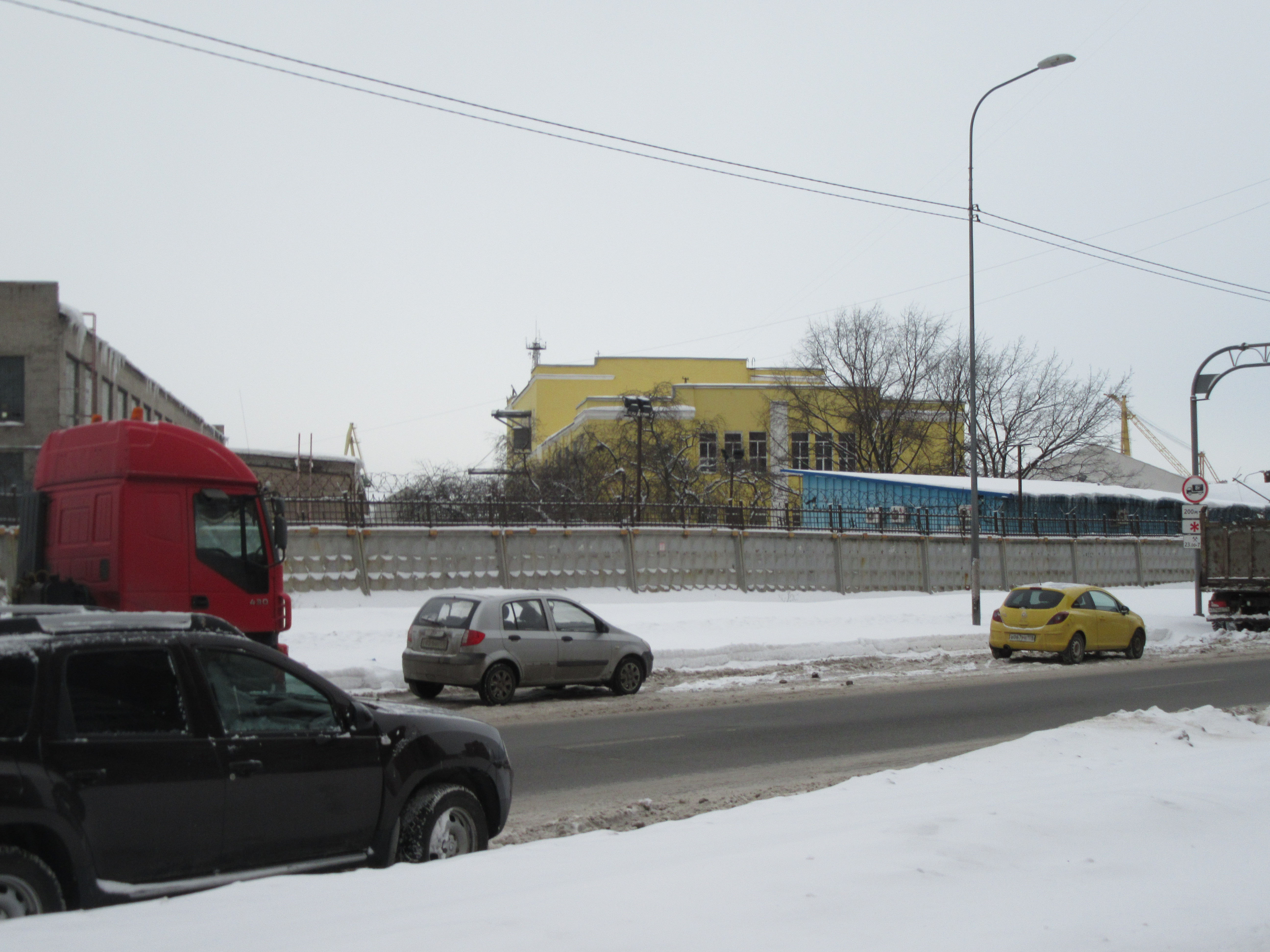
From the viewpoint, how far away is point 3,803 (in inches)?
170

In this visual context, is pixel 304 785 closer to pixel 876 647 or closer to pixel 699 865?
pixel 699 865

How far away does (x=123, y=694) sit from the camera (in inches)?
195

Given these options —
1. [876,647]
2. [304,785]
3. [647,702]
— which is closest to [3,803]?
[304,785]

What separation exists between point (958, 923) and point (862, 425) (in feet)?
202

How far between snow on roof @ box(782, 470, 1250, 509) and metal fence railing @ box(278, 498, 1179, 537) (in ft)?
27.1

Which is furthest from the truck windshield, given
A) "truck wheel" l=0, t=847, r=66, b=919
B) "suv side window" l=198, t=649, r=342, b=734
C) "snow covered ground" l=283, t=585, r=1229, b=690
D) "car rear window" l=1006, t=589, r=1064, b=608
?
"car rear window" l=1006, t=589, r=1064, b=608

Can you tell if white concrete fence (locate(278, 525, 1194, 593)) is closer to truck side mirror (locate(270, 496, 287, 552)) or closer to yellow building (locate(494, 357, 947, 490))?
truck side mirror (locate(270, 496, 287, 552))

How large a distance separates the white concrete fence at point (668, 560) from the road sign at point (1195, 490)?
8.94m

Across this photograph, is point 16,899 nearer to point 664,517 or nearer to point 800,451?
point 664,517

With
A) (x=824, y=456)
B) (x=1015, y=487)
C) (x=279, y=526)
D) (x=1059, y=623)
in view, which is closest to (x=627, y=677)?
(x=279, y=526)

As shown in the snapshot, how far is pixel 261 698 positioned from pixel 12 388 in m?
37.3

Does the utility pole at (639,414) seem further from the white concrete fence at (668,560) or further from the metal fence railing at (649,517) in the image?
the white concrete fence at (668,560)

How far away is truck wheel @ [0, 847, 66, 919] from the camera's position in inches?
169

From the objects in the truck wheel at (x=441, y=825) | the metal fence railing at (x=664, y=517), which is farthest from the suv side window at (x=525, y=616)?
the metal fence railing at (x=664, y=517)
